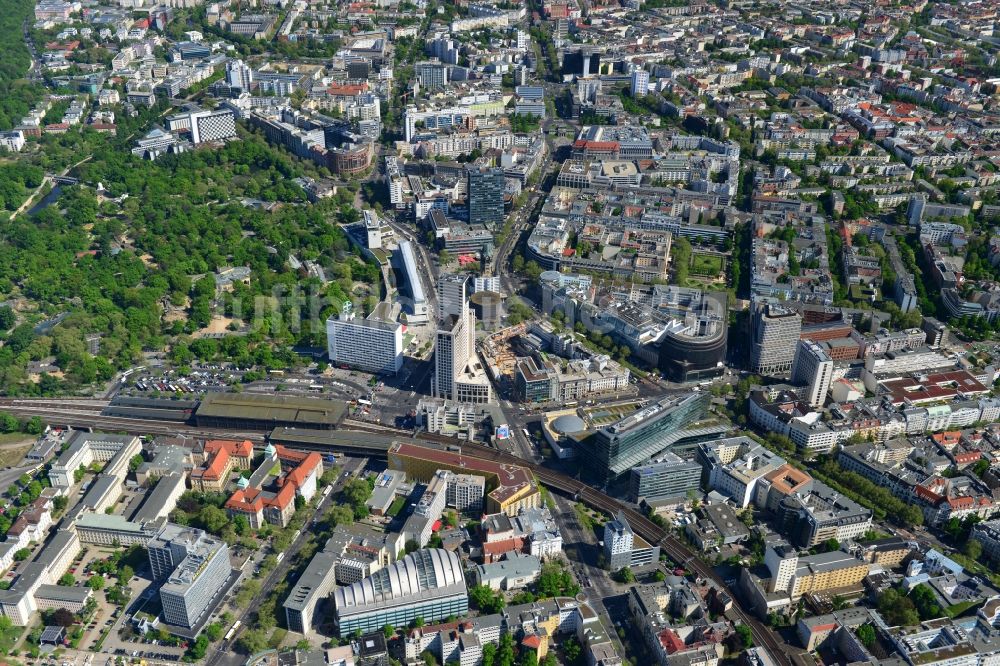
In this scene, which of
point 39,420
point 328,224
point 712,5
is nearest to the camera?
point 39,420

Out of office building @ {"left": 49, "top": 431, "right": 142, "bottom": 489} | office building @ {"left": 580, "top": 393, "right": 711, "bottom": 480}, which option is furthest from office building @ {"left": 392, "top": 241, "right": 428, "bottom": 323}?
office building @ {"left": 49, "top": 431, "right": 142, "bottom": 489}

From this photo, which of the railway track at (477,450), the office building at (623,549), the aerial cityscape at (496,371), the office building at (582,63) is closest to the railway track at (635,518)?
the railway track at (477,450)

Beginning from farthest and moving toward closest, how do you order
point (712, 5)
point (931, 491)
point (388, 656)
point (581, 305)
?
1. point (712, 5)
2. point (581, 305)
3. point (931, 491)
4. point (388, 656)

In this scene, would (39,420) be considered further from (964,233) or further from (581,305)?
(964,233)

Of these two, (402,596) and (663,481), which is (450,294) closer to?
(663,481)

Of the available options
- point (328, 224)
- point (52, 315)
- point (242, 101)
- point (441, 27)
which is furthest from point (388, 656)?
point (441, 27)

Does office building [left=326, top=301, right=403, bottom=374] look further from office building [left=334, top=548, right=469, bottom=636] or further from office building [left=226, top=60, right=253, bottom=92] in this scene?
office building [left=226, top=60, right=253, bottom=92]

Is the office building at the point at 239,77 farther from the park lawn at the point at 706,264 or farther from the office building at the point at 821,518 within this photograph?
the office building at the point at 821,518
